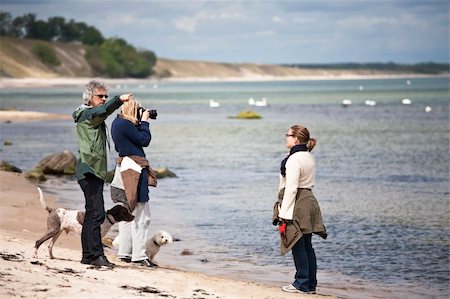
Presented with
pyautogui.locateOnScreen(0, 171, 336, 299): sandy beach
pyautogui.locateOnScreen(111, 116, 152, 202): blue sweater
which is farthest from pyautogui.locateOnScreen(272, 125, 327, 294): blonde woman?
pyautogui.locateOnScreen(111, 116, 152, 202): blue sweater

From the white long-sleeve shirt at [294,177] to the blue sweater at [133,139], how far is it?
5.54 ft

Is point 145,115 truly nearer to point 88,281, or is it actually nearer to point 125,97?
point 125,97

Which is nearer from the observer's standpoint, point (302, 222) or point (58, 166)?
point (302, 222)

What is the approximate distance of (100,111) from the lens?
992 centimetres

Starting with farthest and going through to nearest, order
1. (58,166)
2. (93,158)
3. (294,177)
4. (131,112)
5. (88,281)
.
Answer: (58,166), (131,112), (93,158), (294,177), (88,281)

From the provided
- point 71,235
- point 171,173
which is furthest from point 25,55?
point 71,235

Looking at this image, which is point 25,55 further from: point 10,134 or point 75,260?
point 75,260

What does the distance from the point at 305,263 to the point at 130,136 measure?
2.44 meters

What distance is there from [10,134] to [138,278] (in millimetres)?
33928

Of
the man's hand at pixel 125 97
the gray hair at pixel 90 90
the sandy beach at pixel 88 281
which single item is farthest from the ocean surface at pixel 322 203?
the gray hair at pixel 90 90

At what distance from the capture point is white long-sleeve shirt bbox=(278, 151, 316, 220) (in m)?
Answer: 10.0

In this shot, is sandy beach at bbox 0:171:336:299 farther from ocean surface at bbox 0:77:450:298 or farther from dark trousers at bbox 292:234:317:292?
ocean surface at bbox 0:77:450:298

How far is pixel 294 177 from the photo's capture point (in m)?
10.0

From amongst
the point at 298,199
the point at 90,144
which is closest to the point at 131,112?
the point at 90,144
